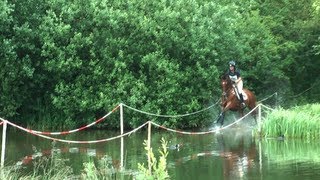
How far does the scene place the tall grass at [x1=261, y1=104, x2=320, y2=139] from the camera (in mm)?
17147

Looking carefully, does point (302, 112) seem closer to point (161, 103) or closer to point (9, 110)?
point (161, 103)

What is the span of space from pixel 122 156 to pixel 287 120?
533cm

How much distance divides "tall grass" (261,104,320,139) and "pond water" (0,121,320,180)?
1.33 feet

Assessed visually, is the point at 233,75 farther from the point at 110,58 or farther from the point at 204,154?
the point at 204,154

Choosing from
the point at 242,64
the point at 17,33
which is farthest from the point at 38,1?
the point at 242,64

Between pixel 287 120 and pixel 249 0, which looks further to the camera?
pixel 249 0

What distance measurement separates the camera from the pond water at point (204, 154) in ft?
39.5

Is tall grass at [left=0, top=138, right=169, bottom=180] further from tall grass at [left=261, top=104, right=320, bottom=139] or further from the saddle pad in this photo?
the saddle pad

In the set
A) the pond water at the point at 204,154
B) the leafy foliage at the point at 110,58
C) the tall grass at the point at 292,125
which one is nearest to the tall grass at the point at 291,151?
the pond water at the point at 204,154

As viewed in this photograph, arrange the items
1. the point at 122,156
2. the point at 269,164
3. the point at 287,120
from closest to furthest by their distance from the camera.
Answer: the point at 269,164, the point at 122,156, the point at 287,120

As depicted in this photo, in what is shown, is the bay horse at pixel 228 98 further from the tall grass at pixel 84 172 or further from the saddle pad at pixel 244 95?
the tall grass at pixel 84 172

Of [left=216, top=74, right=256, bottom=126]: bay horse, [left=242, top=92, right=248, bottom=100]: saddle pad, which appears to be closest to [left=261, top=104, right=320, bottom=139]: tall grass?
[left=216, top=74, right=256, bottom=126]: bay horse

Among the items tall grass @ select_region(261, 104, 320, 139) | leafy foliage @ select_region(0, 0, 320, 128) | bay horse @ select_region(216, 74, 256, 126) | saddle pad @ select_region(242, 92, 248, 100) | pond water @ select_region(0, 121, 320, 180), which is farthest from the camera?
saddle pad @ select_region(242, 92, 248, 100)

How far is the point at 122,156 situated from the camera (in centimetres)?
1452
